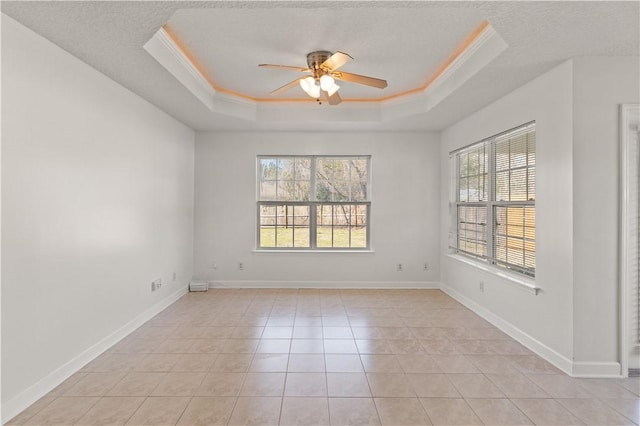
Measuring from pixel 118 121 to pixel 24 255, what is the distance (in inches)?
61.3

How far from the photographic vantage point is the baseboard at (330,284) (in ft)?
16.7

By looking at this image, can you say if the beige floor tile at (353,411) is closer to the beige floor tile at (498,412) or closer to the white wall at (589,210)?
the beige floor tile at (498,412)

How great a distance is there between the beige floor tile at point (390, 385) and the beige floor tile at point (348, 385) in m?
0.05

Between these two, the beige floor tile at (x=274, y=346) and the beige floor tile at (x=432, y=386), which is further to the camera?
the beige floor tile at (x=274, y=346)

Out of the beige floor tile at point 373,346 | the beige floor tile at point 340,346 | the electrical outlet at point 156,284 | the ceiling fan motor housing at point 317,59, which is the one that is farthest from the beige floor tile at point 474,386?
the electrical outlet at point 156,284

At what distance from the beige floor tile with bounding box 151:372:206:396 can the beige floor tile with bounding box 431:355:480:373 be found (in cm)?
193

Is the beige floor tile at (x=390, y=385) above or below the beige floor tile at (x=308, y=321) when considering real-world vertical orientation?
below

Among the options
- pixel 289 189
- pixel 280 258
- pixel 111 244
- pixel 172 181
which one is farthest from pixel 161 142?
pixel 280 258

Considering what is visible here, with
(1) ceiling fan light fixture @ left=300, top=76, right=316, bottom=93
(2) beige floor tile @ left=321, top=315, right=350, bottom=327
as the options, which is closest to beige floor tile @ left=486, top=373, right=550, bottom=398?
(2) beige floor tile @ left=321, top=315, right=350, bottom=327

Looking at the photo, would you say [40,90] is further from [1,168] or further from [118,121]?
[118,121]

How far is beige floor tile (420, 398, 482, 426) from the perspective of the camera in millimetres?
1973

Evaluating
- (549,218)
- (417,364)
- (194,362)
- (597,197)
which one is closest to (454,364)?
(417,364)

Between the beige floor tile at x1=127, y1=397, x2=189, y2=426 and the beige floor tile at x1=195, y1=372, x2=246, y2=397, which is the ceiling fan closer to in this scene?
the beige floor tile at x1=195, y1=372, x2=246, y2=397

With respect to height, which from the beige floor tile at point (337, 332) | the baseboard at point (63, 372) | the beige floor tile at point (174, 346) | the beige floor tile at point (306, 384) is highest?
the baseboard at point (63, 372)
